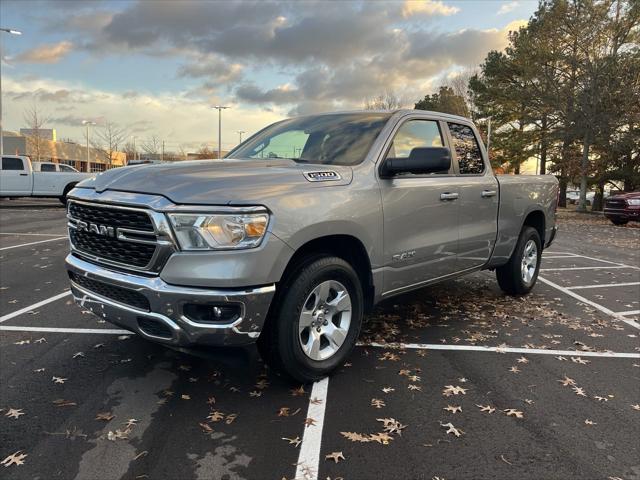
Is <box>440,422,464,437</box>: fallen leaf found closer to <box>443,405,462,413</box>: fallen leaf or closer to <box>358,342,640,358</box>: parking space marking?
<box>443,405,462,413</box>: fallen leaf

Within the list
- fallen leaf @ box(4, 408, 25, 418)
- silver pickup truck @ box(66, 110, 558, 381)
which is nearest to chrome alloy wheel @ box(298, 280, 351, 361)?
silver pickup truck @ box(66, 110, 558, 381)

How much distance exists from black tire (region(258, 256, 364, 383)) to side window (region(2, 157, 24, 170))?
827 inches

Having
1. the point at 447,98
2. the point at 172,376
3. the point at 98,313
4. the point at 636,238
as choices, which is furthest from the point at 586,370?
the point at 447,98

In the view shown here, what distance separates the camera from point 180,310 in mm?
2895

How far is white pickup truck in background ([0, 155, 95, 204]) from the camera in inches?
789

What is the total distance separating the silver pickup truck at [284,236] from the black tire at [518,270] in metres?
1.37

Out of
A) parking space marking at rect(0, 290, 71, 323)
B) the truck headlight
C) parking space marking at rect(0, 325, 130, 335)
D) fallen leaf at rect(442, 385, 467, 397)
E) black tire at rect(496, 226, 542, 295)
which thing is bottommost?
fallen leaf at rect(442, 385, 467, 397)

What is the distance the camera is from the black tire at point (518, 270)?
5.96 m

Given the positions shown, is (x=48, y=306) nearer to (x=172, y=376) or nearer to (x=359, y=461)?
(x=172, y=376)

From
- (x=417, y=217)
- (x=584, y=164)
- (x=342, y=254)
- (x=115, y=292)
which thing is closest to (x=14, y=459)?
(x=115, y=292)

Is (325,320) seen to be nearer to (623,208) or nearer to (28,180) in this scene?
(623,208)

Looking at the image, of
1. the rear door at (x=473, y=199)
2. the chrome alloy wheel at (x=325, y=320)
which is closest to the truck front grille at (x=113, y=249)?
the chrome alloy wheel at (x=325, y=320)

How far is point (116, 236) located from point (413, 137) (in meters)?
2.65

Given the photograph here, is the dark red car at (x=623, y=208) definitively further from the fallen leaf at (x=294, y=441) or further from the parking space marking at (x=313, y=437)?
the fallen leaf at (x=294, y=441)
